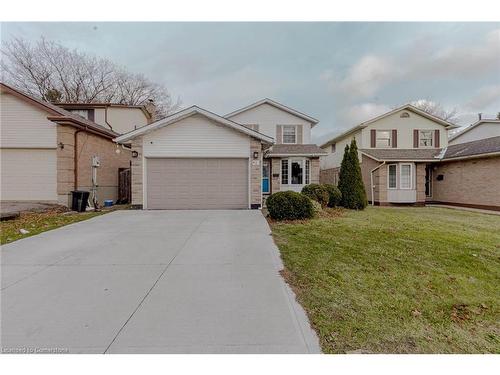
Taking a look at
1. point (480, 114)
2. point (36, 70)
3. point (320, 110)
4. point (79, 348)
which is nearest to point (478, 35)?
point (79, 348)

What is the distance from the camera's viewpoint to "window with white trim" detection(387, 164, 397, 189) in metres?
15.2

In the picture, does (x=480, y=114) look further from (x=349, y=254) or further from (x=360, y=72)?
(x=349, y=254)

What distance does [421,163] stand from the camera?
50.4 feet

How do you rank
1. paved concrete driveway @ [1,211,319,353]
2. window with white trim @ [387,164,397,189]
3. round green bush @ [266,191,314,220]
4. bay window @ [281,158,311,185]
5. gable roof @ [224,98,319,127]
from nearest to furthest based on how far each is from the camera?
paved concrete driveway @ [1,211,319,353], round green bush @ [266,191,314,220], window with white trim @ [387,164,397,189], bay window @ [281,158,311,185], gable roof @ [224,98,319,127]

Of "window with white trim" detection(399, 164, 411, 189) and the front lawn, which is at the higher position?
"window with white trim" detection(399, 164, 411, 189)

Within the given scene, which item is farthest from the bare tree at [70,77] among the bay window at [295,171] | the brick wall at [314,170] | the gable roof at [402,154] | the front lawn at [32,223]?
the gable roof at [402,154]

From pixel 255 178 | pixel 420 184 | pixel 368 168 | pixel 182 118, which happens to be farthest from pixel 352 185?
pixel 182 118

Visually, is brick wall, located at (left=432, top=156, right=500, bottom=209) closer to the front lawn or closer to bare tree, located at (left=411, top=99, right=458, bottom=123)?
the front lawn

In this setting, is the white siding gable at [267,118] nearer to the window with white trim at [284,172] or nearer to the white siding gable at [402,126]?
the window with white trim at [284,172]

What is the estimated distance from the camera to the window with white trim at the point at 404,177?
596 inches

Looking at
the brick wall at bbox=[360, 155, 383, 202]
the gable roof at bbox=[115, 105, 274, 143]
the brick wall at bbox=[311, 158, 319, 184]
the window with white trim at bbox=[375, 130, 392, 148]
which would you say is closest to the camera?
the gable roof at bbox=[115, 105, 274, 143]

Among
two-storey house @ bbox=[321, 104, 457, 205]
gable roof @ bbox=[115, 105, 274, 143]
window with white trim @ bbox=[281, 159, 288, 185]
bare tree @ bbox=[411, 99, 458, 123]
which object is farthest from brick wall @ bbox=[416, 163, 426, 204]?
bare tree @ bbox=[411, 99, 458, 123]

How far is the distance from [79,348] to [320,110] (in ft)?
72.7

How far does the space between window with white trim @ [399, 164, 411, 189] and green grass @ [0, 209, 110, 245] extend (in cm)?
1682
